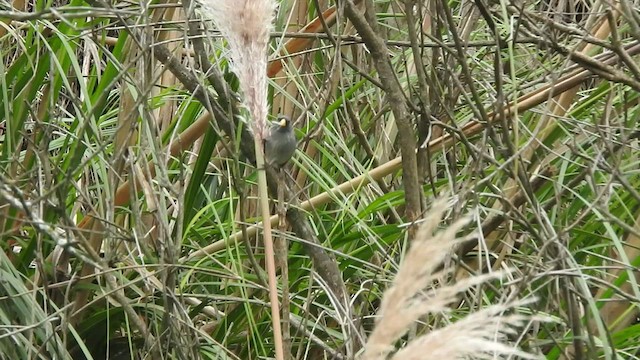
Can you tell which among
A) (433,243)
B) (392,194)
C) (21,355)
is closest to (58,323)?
(21,355)

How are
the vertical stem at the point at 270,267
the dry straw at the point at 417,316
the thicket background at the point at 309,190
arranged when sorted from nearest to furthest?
the dry straw at the point at 417,316, the vertical stem at the point at 270,267, the thicket background at the point at 309,190

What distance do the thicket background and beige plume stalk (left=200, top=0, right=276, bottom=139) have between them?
38 cm

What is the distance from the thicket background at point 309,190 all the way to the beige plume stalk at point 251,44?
381 millimetres

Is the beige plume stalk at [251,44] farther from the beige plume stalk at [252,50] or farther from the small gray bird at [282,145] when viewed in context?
the small gray bird at [282,145]

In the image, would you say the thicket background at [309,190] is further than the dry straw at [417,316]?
Yes

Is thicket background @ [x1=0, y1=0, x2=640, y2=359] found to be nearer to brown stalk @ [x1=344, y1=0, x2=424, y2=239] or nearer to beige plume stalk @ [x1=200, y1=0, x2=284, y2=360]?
brown stalk @ [x1=344, y1=0, x2=424, y2=239]

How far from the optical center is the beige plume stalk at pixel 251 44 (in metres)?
0.99

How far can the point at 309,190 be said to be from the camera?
6.99ft

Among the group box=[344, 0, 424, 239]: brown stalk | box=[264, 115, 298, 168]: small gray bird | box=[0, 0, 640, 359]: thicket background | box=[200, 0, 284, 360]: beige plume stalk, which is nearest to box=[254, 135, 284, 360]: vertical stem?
box=[200, 0, 284, 360]: beige plume stalk

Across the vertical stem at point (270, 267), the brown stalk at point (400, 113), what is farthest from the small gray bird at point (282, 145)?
the vertical stem at point (270, 267)

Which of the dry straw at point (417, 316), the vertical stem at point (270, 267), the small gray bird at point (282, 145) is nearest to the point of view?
the dry straw at point (417, 316)

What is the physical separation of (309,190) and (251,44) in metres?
1.15

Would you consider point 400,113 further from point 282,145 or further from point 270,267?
point 270,267

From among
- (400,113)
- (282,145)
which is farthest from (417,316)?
(282,145)
